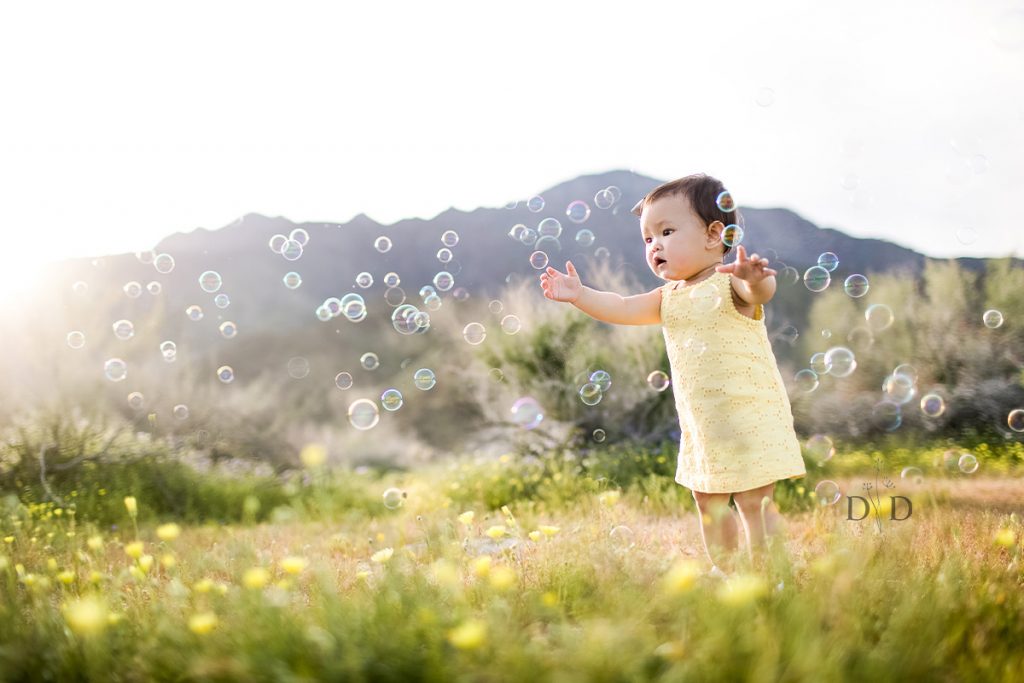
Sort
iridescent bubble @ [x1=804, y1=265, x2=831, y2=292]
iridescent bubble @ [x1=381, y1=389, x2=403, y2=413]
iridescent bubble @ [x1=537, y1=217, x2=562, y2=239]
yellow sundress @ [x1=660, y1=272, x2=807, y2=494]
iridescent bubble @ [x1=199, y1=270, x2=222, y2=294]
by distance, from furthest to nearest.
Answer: iridescent bubble @ [x1=199, y1=270, x2=222, y2=294] → iridescent bubble @ [x1=537, y1=217, x2=562, y2=239] → iridescent bubble @ [x1=381, y1=389, x2=403, y2=413] → iridescent bubble @ [x1=804, y1=265, x2=831, y2=292] → yellow sundress @ [x1=660, y1=272, x2=807, y2=494]

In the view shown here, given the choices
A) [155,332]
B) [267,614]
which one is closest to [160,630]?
[267,614]

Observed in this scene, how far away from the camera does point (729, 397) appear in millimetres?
3244

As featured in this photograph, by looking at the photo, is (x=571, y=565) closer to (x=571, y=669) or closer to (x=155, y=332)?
(x=571, y=669)

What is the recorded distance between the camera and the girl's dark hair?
3330 mm

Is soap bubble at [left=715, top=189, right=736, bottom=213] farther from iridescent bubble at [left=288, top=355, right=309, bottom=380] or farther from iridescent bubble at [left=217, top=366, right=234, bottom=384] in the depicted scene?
iridescent bubble at [left=288, top=355, right=309, bottom=380]

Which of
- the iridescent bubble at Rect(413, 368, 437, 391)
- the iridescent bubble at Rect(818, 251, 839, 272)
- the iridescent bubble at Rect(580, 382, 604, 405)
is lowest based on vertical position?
the iridescent bubble at Rect(580, 382, 604, 405)

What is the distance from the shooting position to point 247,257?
138 feet

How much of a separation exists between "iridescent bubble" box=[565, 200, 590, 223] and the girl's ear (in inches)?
95.9

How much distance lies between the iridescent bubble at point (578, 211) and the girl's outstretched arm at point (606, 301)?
7.35 feet

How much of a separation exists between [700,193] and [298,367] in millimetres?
28905

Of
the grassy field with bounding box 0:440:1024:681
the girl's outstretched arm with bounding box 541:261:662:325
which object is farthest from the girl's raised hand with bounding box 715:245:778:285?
the grassy field with bounding box 0:440:1024:681

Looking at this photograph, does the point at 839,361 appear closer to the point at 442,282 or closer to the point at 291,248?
the point at 442,282

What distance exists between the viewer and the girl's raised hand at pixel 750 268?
2.94 metres

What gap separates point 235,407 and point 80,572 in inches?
356
